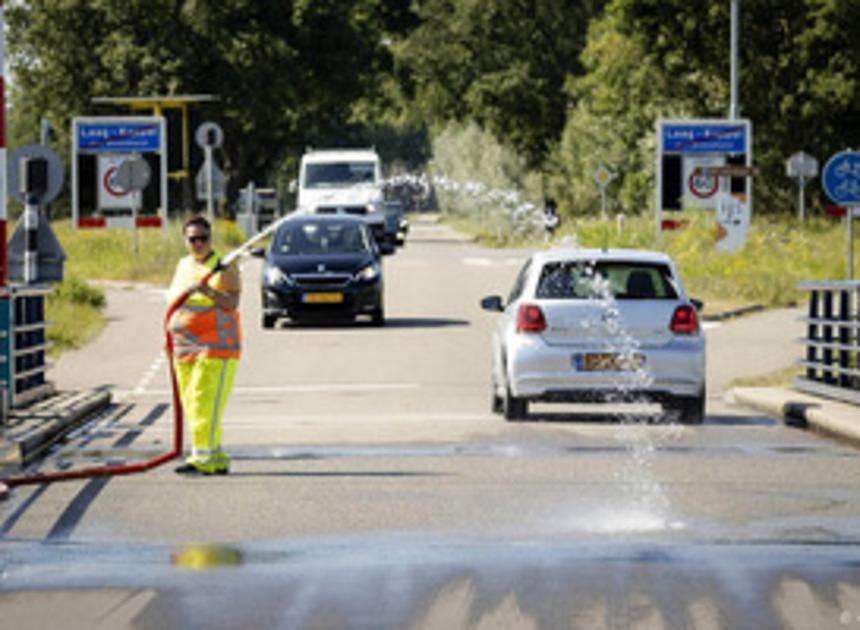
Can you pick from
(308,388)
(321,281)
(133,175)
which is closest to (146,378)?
(308,388)

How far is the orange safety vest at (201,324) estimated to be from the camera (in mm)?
14586

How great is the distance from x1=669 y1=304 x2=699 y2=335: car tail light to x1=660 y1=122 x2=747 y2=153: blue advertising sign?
99.8 feet

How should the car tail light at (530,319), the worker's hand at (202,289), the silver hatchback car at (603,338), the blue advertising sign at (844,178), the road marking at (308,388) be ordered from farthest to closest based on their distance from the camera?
the blue advertising sign at (844,178) < the road marking at (308,388) < the car tail light at (530,319) < the silver hatchback car at (603,338) < the worker's hand at (202,289)

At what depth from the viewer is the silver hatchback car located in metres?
18.7

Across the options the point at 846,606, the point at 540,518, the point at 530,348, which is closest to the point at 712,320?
the point at 530,348

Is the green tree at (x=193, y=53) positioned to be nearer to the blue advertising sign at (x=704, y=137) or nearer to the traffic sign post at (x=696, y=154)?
the traffic sign post at (x=696, y=154)

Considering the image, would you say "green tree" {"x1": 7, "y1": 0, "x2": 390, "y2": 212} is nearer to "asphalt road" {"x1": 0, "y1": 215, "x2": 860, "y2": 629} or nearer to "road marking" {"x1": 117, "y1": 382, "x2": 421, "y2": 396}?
"road marking" {"x1": 117, "y1": 382, "x2": 421, "y2": 396}

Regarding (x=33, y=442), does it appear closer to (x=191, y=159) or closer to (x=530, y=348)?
(x=530, y=348)

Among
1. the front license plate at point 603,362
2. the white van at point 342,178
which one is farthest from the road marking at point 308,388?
the white van at point 342,178

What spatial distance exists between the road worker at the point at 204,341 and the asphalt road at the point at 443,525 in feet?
1.10

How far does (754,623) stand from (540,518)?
363 cm

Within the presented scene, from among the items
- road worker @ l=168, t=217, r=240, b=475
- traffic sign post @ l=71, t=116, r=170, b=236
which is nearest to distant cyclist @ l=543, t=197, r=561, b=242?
traffic sign post @ l=71, t=116, r=170, b=236

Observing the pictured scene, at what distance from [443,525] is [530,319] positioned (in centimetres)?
705

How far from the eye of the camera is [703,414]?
63.6 feet
